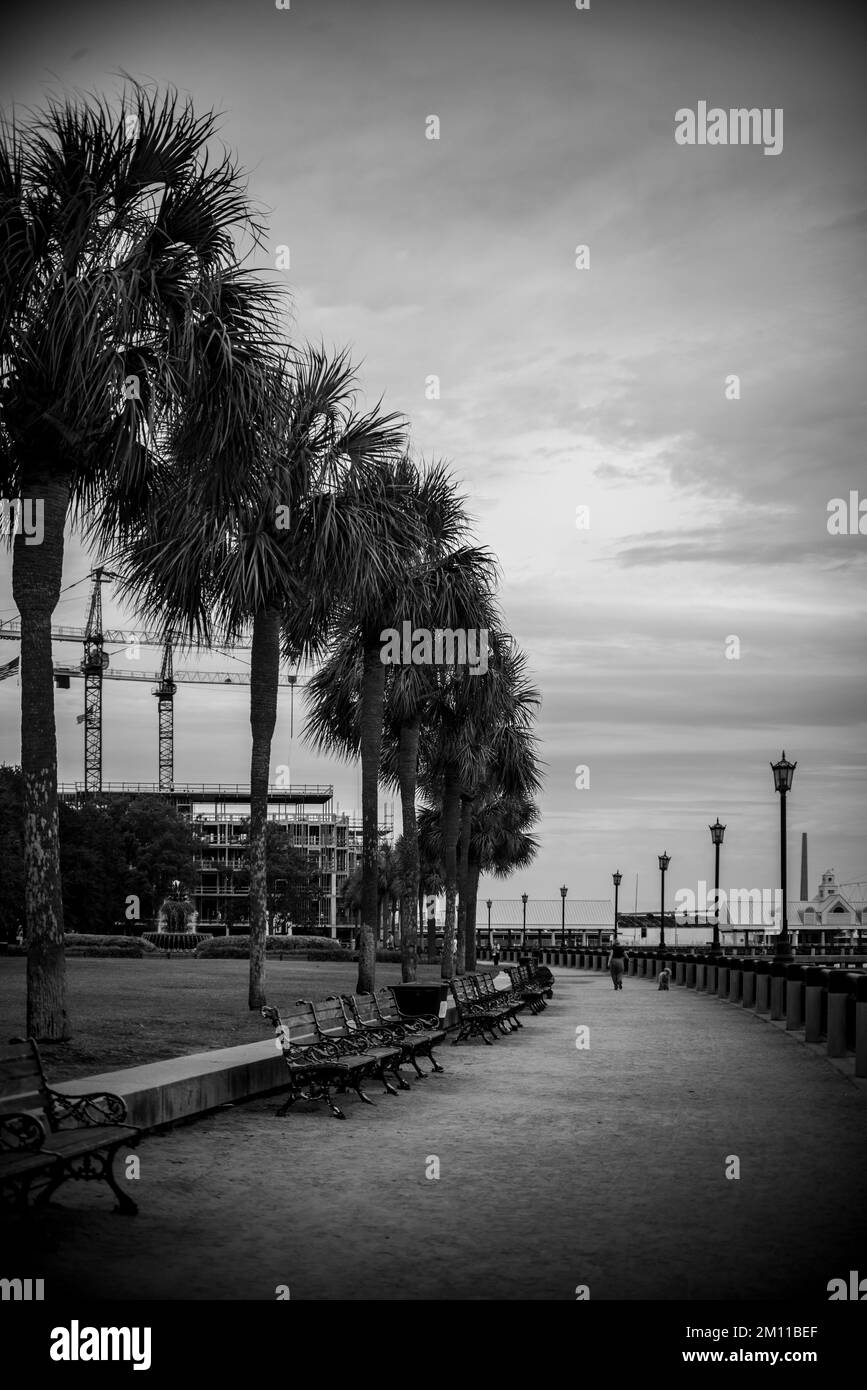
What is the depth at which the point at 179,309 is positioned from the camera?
12883 millimetres

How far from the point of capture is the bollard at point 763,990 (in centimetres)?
2864

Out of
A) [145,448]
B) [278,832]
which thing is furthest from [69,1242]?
[278,832]

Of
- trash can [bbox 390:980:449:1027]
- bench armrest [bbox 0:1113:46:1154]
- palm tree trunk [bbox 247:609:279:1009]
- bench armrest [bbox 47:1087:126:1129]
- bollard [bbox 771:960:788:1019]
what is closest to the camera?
bench armrest [bbox 0:1113:46:1154]

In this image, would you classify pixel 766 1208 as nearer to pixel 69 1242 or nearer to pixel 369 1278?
pixel 369 1278

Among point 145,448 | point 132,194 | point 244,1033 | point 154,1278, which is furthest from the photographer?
point 244,1033

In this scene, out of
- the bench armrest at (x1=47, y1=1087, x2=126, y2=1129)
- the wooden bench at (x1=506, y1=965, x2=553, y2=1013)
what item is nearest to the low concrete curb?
the bench armrest at (x1=47, y1=1087, x2=126, y2=1129)

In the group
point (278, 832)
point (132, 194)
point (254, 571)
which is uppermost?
point (132, 194)

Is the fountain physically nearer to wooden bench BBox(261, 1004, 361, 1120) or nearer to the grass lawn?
the grass lawn

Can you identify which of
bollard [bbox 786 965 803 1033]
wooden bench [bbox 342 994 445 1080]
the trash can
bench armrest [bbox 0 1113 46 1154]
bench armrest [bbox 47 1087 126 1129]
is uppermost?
bench armrest [bbox 0 1113 46 1154]

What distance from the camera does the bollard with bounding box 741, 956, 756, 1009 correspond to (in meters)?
31.4

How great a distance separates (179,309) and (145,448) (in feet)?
4.84

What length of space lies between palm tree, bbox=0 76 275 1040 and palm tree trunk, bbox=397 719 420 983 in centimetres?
1425

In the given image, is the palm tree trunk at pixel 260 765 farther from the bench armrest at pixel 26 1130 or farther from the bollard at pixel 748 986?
the bollard at pixel 748 986

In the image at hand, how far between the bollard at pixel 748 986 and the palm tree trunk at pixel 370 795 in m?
10.6
